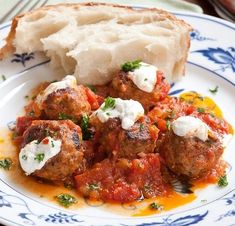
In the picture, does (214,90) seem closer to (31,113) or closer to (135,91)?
(135,91)

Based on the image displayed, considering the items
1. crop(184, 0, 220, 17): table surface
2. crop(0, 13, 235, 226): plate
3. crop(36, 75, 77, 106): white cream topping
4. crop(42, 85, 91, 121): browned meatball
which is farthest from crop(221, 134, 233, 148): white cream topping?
crop(184, 0, 220, 17): table surface

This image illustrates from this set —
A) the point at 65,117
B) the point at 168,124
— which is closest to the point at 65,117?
the point at 65,117

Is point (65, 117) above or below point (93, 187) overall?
above

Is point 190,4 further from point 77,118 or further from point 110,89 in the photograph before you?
point 77,118

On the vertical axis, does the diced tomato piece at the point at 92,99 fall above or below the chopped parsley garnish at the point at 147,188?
above

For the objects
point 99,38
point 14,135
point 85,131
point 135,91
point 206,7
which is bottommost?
point 206,7

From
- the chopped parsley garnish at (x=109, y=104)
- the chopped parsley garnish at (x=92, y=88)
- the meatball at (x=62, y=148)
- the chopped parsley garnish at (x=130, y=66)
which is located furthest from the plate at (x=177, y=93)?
the chopped parsley garnish at (x=109, y=104)

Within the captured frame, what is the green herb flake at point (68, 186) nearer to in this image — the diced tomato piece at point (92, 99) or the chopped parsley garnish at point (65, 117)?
the chopped parsley garnish at point (65, 117)
